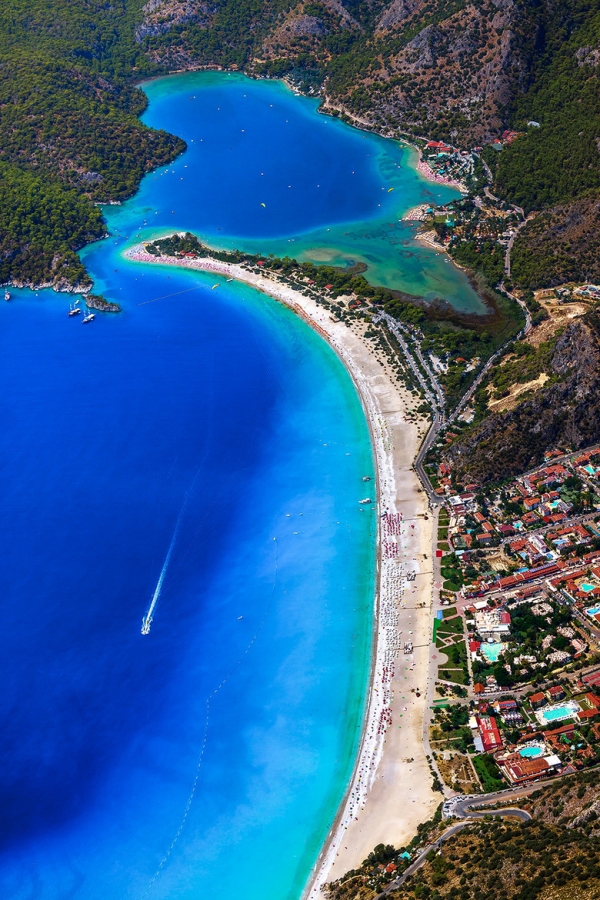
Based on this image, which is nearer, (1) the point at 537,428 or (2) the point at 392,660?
(2) the point at 392,660

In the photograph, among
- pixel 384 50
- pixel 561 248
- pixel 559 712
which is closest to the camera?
pixel 559 712

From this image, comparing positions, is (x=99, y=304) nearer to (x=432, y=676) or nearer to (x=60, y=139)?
(x=60, y=139)

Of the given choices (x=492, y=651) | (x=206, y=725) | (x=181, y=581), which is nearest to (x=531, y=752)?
(x=492, y=651)

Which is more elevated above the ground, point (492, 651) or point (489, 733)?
point (492, 651)

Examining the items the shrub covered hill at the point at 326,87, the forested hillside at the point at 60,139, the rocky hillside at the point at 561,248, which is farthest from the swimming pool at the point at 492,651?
the forested hillside at the point at 60,139

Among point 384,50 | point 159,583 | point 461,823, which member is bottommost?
point 461,823

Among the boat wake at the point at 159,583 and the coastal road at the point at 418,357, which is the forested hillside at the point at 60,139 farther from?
the boat wake at the point at 159,583
